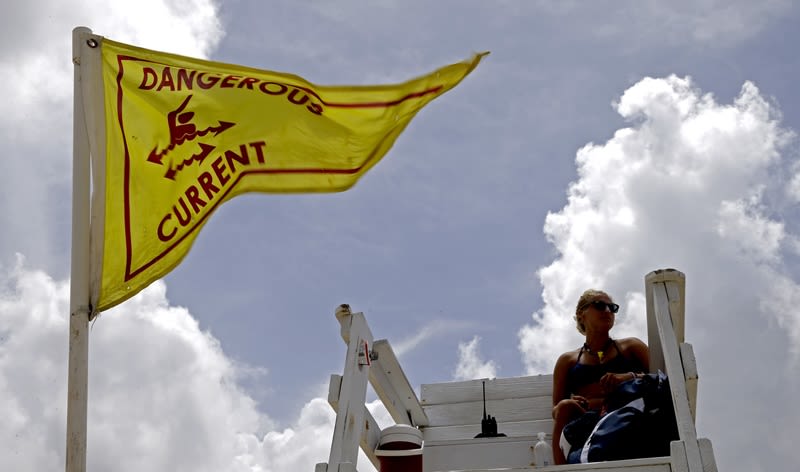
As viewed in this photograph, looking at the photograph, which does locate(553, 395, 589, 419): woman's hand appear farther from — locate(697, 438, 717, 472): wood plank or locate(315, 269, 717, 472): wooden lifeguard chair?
locate(697, 438, 717, 472): wood plank

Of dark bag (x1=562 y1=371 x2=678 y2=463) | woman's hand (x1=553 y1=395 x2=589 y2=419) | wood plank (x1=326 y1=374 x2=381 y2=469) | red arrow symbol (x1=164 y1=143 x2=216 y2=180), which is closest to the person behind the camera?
dark bag (x1=562 y1=371 x2=678 y2=463)

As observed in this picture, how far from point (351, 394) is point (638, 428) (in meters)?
1.32

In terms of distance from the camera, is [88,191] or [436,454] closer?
[88,191]

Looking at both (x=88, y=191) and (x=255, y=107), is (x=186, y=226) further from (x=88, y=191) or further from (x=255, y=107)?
(x=255, y=107)

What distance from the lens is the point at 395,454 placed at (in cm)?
462

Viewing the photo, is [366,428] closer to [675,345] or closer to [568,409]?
[568,409]

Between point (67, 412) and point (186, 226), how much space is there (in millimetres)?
1084

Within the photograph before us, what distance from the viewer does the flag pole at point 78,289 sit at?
4.07 metres

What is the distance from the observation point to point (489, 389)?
698 cm

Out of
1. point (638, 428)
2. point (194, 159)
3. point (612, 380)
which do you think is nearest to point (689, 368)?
point (638, 428)

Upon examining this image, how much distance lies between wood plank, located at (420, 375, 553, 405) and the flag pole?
10.6ft

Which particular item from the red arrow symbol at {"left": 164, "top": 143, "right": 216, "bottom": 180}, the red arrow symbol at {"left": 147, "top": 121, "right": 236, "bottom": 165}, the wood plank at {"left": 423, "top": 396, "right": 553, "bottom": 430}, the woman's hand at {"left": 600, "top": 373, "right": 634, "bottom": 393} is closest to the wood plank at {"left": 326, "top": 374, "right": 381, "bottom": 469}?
the woman's hand at {"left": 600, "top": 373, "right": 634, "bottom": 393}

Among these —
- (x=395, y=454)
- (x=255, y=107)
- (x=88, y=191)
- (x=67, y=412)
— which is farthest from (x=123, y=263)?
(x=395, y=454)

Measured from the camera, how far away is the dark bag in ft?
13.7
